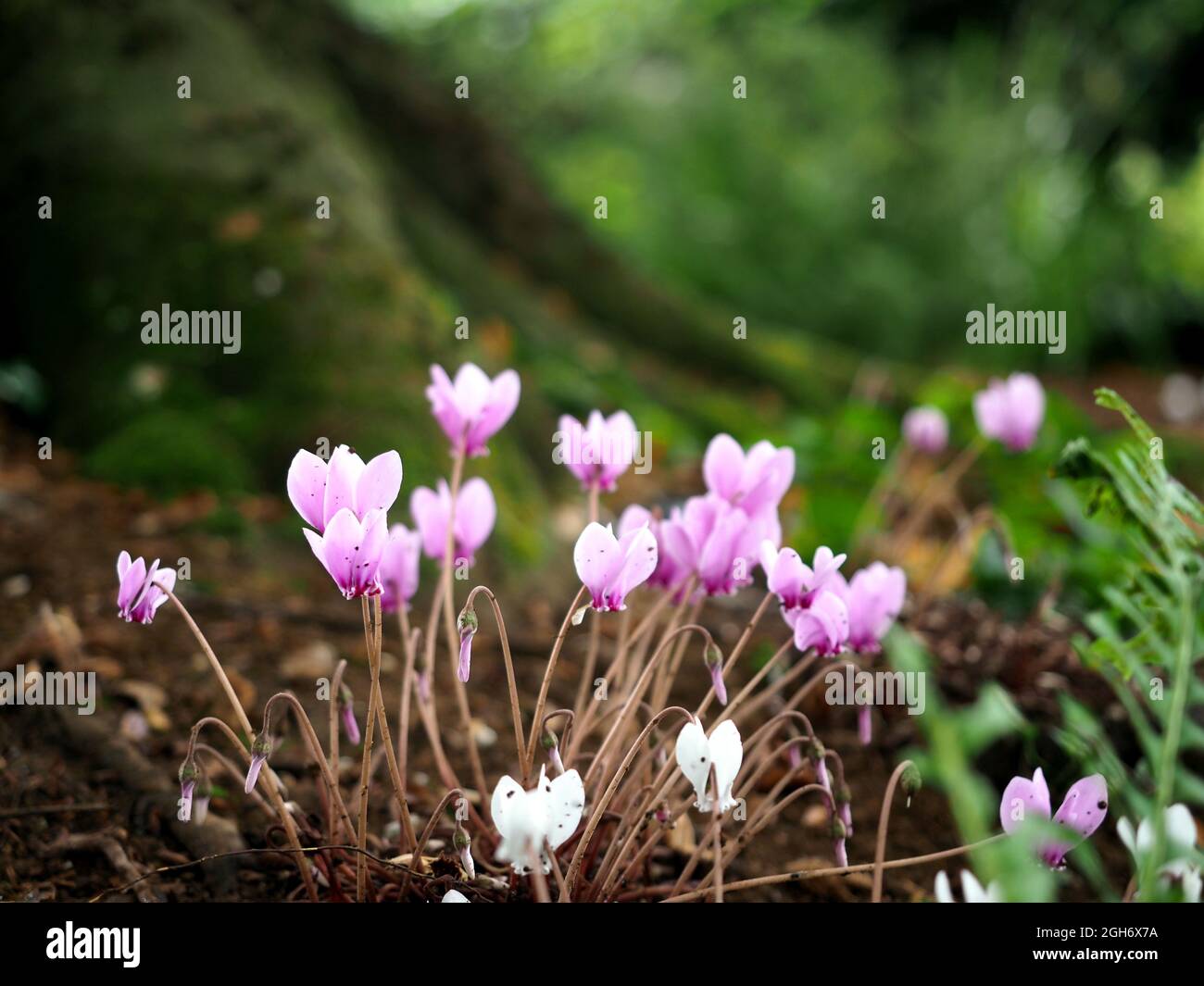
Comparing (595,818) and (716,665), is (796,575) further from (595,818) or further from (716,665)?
(595,818)

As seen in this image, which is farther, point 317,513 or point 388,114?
point 388,114

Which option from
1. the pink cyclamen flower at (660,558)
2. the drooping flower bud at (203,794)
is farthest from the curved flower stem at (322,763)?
the pink cyclamen flower at (660,558)

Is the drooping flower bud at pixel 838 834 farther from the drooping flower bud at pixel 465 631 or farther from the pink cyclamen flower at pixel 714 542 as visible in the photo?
the drooping flower bud at pixel 465 631

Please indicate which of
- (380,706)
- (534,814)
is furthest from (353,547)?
(534,814)

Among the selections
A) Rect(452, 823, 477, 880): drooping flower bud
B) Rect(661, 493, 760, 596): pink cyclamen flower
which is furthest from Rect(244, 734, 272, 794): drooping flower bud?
Rect(661, 493, 760, 596): pink cyclamen flower

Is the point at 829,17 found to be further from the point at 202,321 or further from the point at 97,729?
the point at 97,729
